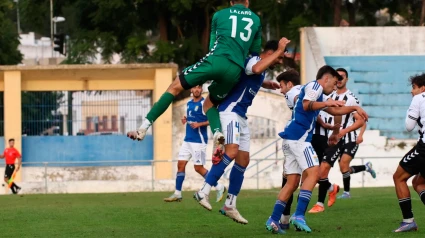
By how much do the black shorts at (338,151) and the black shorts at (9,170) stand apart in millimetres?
15209

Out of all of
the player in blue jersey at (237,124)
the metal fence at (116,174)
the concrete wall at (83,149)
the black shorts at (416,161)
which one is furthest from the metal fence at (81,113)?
the black shorts at (416,161)

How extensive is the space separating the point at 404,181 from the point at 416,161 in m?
0.38

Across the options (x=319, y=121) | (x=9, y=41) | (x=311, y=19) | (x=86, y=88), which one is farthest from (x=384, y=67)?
(x=319, y=121)

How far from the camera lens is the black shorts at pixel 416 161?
13.0 meters

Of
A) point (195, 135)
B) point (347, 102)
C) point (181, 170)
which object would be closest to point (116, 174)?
point (195, 135)

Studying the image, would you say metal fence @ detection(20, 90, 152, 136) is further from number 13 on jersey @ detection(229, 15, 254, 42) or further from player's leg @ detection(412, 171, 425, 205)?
number 13 on jersey @ detection(229, 15, 254, 42)

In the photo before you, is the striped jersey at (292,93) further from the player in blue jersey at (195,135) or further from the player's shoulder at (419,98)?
the player in blue jersey at (195,135)

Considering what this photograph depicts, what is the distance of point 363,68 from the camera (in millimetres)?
35562

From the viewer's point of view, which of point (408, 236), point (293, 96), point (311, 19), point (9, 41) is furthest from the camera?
point (9, 41)

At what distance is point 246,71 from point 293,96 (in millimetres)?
1198

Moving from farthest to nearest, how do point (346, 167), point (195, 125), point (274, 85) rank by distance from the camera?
point (195, 125) → point (346, 167) → point (274, 85)

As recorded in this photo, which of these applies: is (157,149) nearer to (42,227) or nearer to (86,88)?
(86,88)

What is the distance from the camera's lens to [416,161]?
1298 centimetres

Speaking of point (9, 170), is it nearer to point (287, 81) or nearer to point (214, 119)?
point (287, 81)
